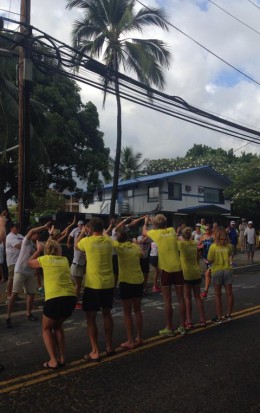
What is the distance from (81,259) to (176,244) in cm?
344

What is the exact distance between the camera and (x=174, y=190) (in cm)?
3325

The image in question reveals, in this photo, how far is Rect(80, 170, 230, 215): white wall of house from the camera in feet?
107

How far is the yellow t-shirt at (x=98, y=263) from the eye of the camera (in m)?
5.69

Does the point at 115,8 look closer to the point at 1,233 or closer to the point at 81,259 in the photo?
the point at 81,259

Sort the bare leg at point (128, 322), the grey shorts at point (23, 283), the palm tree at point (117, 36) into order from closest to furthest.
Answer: the bare leg at point (128, 322) < the grey shorts at point (23, 283) < the palm tree at point (117, 36)

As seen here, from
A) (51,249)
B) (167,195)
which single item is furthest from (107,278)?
(167,195)

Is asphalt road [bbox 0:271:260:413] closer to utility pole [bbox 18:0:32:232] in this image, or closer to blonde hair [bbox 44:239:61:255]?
blonde hair [bbox 44:239:61:255]

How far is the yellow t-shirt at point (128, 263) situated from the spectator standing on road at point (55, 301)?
0.92m

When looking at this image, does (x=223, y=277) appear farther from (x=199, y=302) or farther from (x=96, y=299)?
(x=96, y=299)

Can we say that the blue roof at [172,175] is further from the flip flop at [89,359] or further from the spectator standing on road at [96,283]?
the flip flop at [89,359]

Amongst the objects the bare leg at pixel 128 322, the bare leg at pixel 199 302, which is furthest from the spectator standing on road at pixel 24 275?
the bare leg at pixel 199 302

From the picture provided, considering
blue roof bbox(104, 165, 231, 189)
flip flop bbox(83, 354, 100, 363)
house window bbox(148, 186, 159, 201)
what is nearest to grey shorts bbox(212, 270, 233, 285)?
flip flop bbox(83, 354, 100, 363)

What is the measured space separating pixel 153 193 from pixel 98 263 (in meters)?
27.5

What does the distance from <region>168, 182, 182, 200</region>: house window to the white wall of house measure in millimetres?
76
